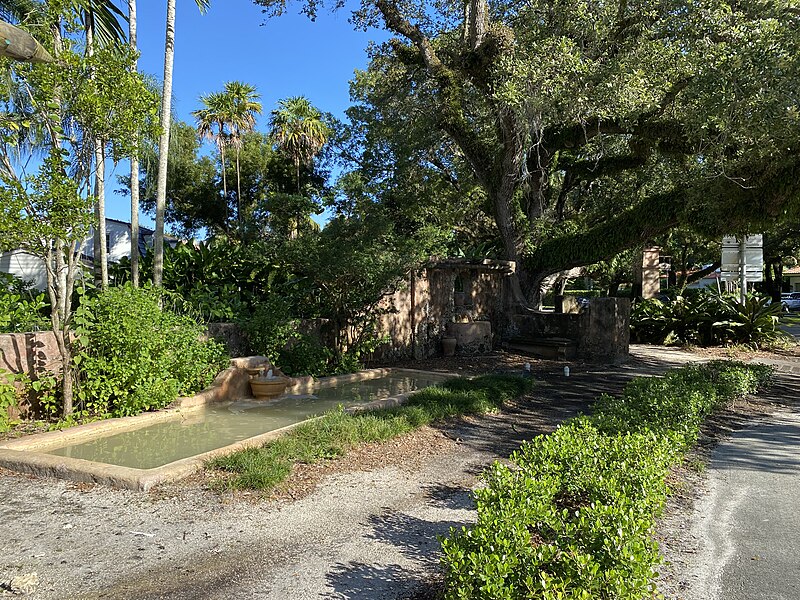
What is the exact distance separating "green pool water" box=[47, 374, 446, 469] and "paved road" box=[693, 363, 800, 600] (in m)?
4.43

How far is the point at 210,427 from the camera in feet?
22.6

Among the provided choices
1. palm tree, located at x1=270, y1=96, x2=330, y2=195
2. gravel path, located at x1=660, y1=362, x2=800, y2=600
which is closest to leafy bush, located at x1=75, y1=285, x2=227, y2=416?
gravel path, located at x1=660, y1=362, x2=800, y2=600

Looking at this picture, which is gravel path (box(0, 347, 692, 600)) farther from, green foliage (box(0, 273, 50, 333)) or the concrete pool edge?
green foliage (box(0, 273, 50, 333))

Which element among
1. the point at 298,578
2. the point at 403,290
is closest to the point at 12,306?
the point at 298,578

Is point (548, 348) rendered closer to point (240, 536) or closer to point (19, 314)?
point (19, 314)

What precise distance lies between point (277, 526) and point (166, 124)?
736 cm

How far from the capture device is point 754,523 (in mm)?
4258

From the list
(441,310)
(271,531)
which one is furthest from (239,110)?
(271,531)

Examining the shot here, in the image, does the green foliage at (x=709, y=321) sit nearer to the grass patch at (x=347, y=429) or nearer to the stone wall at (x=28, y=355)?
the grass patch at (x=347, y=429)

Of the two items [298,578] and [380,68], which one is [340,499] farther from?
[380,68]

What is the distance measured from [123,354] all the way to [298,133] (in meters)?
23.2

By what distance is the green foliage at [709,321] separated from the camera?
16.0m

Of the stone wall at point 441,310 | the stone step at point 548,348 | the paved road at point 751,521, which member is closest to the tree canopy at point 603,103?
the stone wall at point 441,310

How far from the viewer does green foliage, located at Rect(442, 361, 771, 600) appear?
8.98ft
